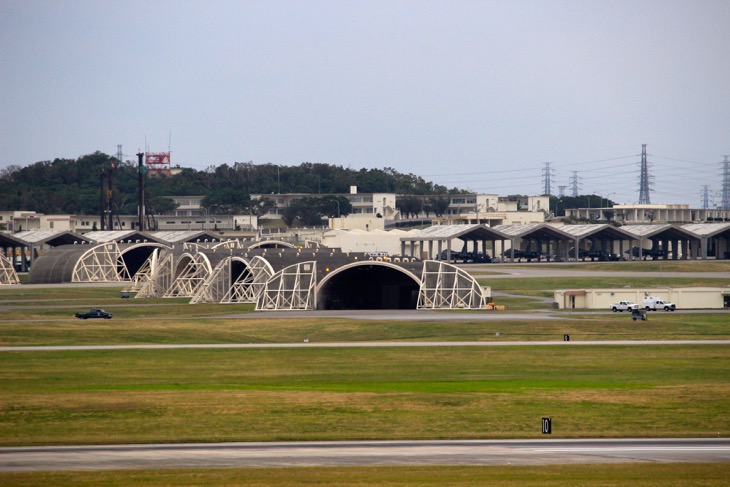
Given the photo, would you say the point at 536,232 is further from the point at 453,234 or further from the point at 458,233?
the point at 453,234

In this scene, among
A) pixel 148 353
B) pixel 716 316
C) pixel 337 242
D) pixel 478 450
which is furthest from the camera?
pixel 337 242

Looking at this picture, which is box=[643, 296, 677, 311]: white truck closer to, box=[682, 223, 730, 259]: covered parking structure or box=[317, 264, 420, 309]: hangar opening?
box=[317, 264, 420, 309]: hangar opening

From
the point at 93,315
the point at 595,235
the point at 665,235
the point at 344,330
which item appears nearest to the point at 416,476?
the point at 344,330

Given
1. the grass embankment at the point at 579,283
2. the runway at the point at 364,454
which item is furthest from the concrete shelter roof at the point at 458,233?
the runway at the point at 364,454

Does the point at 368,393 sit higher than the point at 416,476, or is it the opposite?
the point at 416,476

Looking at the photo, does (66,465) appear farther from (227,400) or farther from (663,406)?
(663,406)

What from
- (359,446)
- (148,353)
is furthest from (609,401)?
(148,353)
